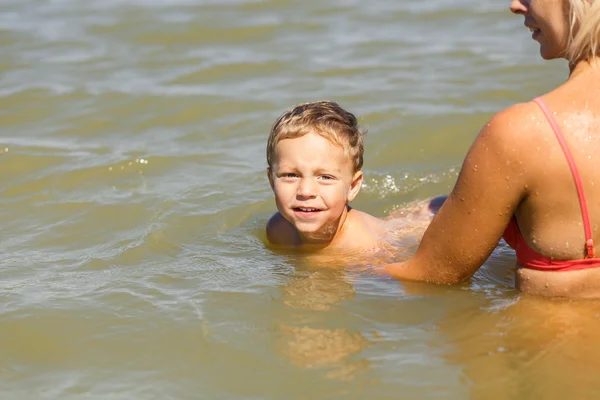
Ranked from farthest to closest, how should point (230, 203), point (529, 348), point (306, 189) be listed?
point (230, 203) < point (306, 189) < point (529, 348)

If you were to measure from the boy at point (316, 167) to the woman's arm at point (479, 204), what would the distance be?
32.4 inches

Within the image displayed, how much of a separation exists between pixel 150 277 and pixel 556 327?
2.06m

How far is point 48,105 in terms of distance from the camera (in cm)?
796

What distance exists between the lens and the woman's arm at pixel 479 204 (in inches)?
141

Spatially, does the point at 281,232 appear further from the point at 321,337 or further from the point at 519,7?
the point at 519,7

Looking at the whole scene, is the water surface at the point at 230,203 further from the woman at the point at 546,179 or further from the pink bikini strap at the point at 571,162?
the pink bikini strap at the point at 571,162

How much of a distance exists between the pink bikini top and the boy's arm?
156 centimetres

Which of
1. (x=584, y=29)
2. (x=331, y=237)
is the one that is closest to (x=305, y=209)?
(x=331, y=237)

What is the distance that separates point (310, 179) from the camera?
4867 mm

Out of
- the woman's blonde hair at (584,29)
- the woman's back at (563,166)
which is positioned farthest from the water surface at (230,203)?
the woman's blonde hair at (584,29)

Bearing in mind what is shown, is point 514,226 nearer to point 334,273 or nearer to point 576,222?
point 576,222

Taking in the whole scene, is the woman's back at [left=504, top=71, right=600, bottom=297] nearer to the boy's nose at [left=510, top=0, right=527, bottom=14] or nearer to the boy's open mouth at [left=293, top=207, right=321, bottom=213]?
the boy's nose at [left=510, top=0, right=527, bottom=14]

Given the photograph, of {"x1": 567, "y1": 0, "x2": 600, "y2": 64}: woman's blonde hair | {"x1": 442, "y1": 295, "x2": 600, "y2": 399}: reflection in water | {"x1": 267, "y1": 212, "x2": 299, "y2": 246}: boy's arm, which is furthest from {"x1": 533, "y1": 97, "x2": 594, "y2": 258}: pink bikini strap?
{"x1": 267, "y1": 212, "x2": 299, "y2": 246}: boy's arm

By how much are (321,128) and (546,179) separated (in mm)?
1591
